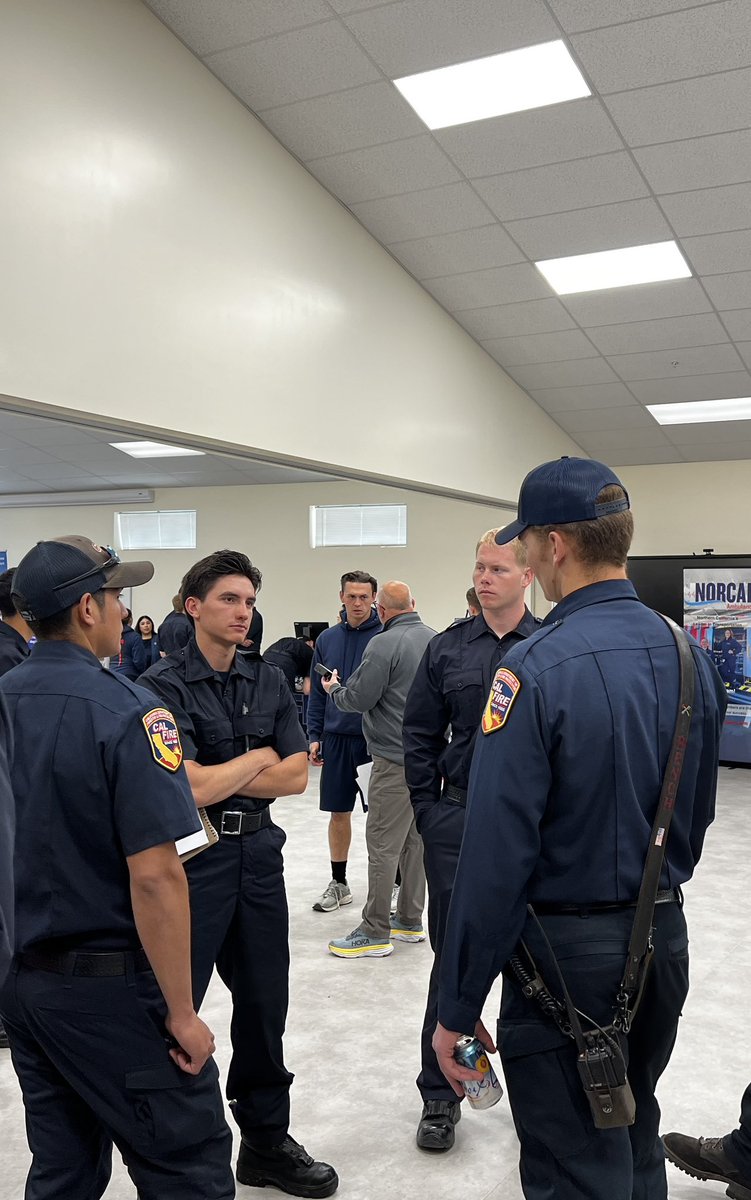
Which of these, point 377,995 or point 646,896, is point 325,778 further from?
point 646,896

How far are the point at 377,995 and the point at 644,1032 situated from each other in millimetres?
2269

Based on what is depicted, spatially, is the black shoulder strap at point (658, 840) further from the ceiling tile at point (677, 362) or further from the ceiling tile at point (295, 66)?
the ceiling tile at point (677, 362)

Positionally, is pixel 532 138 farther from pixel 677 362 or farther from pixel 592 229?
pixel 677 362

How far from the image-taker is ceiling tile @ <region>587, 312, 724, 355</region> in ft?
20.6

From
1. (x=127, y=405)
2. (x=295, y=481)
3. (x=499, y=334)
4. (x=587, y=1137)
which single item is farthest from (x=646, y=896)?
(x=499, y=334)

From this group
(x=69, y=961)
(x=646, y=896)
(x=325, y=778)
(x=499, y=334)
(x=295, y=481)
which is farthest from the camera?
(x=499, y=334)

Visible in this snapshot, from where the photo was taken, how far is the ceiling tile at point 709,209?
187 inches

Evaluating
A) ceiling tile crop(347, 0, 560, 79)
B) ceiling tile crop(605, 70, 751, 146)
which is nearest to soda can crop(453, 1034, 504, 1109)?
ceiling tile crop(347, 0, 560, 79)

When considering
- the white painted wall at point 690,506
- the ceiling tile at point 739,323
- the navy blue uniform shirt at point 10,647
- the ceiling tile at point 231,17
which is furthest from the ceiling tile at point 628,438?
the navy blue uniform shirt at point 10,647

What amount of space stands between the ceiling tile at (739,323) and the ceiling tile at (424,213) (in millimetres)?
1945

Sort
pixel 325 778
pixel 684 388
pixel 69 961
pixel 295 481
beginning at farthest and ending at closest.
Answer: pixel 684 388, pixel 295 481, pixel 325 778, pixel 69 961

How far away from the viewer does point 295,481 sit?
17.9ft

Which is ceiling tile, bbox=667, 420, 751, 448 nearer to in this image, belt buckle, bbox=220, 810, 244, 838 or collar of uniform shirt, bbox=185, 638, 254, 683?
collar of uniform shirt, bbox=185, 638, 254, 683

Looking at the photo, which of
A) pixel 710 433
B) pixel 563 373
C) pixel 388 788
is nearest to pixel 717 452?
pixel 710 433
